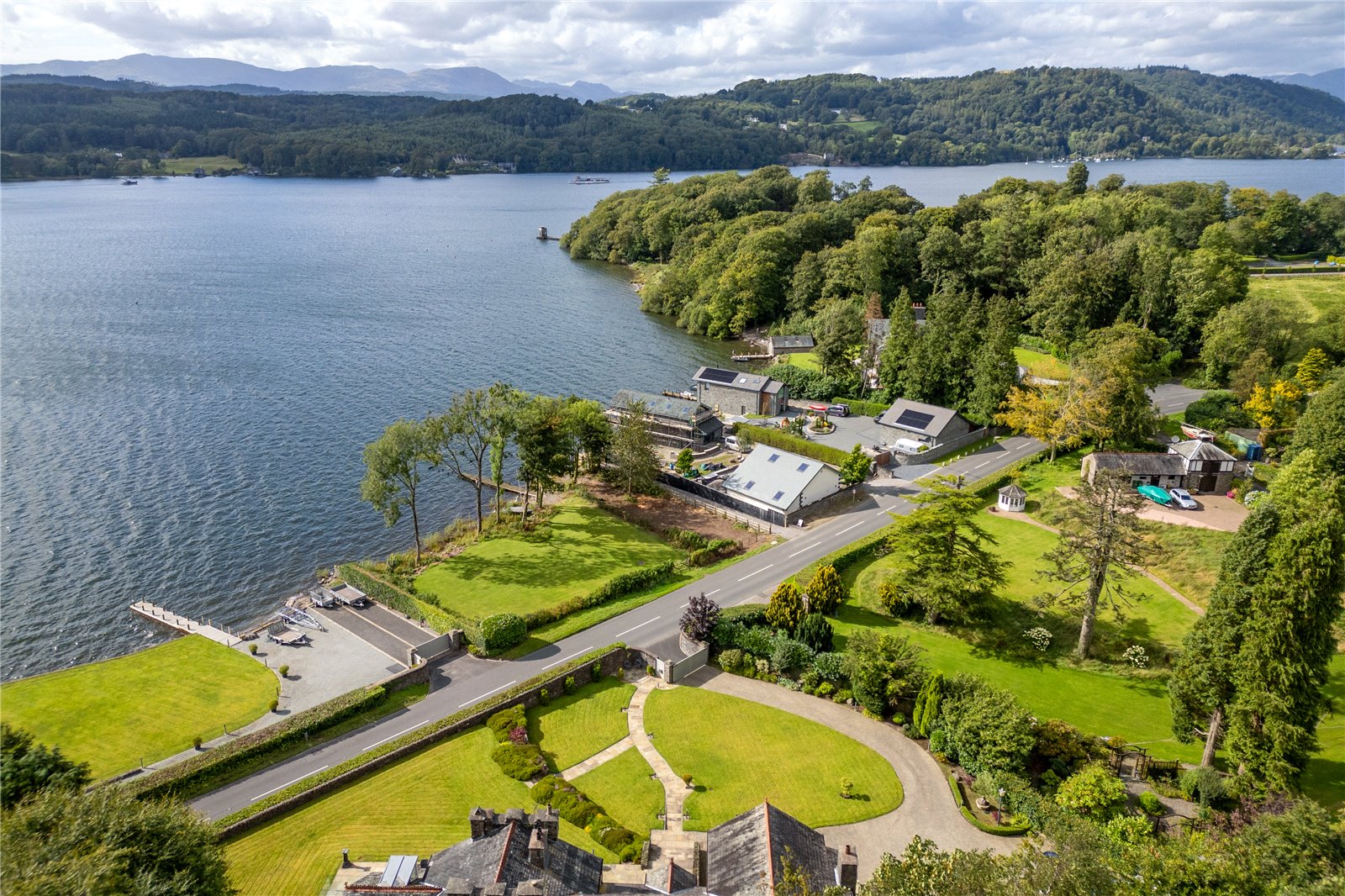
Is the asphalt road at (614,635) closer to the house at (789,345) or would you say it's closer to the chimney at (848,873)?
the chimney at (848,873)

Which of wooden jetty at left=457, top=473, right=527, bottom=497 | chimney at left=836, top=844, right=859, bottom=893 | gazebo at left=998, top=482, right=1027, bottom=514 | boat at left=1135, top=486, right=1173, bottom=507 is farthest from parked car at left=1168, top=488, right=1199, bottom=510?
wooden jetty at left=457, top=473, right=527, bottom=497

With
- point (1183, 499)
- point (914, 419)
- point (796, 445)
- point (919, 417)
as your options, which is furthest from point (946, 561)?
point (919, 417)

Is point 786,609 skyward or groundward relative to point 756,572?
skyward

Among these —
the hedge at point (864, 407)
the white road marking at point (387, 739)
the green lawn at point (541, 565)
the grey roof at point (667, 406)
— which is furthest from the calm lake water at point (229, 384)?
the hedge at point (864, 407)

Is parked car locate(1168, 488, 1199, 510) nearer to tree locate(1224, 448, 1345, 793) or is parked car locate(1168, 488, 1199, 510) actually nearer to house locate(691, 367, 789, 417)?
tree locate(1224, 448, 1345, 793)

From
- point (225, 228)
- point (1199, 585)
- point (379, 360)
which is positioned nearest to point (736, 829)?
point (1199, 585)

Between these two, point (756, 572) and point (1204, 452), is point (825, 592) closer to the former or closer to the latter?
point (756, 572)
